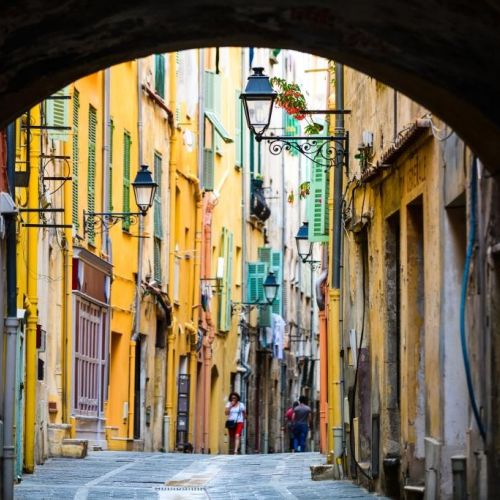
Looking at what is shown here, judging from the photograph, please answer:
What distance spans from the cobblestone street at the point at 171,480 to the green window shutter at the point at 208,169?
38.1 feet

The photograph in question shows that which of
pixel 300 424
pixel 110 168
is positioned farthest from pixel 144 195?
pixel 300 424

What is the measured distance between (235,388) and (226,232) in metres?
4.01

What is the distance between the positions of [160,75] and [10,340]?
15.7 metres

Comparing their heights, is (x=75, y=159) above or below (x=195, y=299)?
above

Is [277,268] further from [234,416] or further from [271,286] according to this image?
[234,416]

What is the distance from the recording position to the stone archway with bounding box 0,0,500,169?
9086 millimetres

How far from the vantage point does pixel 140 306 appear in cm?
2877

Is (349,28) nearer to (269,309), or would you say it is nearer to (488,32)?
(488,32)

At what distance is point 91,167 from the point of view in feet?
81.5

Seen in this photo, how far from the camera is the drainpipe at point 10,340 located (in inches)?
586

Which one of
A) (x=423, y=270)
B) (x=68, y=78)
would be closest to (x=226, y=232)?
(x=423, y=270)

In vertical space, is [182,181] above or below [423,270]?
above

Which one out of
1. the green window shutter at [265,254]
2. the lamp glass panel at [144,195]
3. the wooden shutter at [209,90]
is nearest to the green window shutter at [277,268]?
the green window shutter at [265,254]

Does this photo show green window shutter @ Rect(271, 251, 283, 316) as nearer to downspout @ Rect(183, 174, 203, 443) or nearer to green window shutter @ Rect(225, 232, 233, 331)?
green window shutter @ Rect(225, 232, 233, 331)
